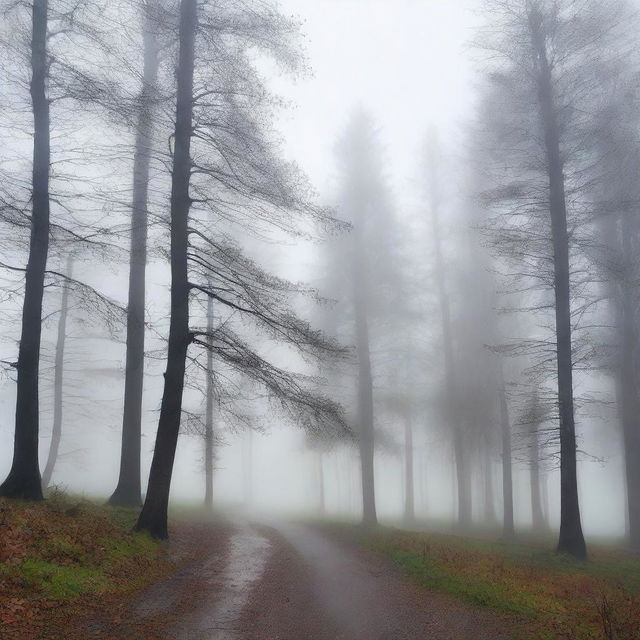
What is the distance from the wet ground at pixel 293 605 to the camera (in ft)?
18.7

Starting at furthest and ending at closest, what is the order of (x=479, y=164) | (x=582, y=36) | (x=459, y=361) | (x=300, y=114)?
(x=459, y=361) < (x=479, y=164) < (x=582, y=36) < (x=300, y=114)

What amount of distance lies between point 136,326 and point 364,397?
854 cm

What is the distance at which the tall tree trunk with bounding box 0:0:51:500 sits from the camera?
1005 cm

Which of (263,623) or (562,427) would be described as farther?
(562,427)

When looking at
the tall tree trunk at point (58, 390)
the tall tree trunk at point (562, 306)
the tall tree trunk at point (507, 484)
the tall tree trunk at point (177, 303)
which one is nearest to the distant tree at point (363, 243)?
the tall tree trunk at point (507, 484)

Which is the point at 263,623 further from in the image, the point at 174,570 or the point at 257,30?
the point at 257,30

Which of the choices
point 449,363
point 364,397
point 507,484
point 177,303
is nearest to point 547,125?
point 449,363

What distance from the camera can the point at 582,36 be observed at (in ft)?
45.9

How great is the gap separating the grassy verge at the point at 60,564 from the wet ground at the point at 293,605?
49 centimetres

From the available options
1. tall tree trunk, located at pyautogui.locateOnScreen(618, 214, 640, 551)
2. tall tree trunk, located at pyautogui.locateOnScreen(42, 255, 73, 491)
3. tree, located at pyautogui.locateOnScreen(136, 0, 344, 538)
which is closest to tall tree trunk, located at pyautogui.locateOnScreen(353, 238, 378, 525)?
tree, located at pyautogui.locateOnScreen(136, 0, 344, 538)

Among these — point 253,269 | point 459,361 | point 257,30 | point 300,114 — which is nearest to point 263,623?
point 253,269

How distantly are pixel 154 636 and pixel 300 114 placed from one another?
10.7 metres

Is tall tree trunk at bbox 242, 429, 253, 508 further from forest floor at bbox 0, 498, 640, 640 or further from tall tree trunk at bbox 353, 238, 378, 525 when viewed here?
forest floor at bbox 0, 498, 640, 640

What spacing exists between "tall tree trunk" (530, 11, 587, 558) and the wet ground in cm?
516
